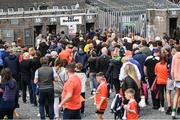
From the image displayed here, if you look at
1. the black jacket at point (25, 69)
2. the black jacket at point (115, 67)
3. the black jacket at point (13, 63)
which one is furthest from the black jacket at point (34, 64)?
the black jacket at point (115, 67)

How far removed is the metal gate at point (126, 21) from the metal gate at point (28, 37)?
14.7 feet

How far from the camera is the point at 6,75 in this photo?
14297 mm

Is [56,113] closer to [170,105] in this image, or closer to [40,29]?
[170,105]

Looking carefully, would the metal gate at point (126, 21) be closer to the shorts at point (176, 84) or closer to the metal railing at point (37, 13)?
the metal railing at point (37, 13)

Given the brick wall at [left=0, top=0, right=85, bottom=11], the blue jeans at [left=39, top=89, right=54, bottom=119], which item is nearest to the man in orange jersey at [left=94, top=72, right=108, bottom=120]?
the blue jeans at [left=39, top=89, right=54, bottom=119]

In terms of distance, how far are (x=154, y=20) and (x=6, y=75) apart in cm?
2018

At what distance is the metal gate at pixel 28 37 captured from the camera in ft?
115

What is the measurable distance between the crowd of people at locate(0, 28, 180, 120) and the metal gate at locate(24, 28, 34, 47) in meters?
12.5

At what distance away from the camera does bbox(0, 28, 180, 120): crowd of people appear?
13156 millimetres

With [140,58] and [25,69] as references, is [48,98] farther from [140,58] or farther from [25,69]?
[140,58]

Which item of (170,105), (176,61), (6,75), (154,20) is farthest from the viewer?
(154,20)

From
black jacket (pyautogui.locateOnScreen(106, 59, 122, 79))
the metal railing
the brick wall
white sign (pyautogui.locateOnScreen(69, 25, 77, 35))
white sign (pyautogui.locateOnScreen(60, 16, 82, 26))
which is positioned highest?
the brick wall

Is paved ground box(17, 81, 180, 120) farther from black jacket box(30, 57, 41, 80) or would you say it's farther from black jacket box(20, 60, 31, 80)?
black jacket box(30, 57, 41, 80)

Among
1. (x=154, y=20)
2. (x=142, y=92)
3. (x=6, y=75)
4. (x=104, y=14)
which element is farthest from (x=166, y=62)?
(x=104, y=14)
